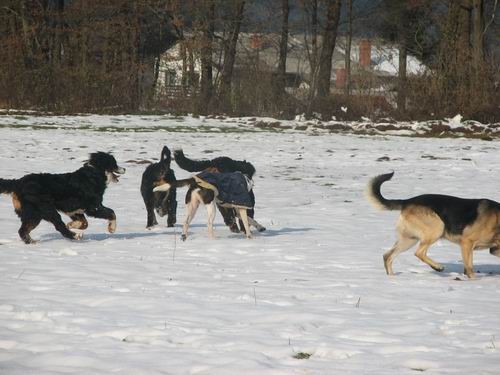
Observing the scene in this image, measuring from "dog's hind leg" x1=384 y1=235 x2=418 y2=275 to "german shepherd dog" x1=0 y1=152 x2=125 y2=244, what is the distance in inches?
147

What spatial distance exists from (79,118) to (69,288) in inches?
1024

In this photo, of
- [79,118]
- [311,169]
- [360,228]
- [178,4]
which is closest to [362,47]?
[178,4]

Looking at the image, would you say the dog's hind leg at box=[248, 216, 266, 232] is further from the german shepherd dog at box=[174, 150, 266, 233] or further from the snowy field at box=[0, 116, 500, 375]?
the snowy field at box=[0, 116, 500, 375]

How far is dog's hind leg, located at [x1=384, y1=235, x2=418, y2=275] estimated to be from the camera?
8.42 m

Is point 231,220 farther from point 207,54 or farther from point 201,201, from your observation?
point 207,54

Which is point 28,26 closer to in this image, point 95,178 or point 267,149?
point 267,149

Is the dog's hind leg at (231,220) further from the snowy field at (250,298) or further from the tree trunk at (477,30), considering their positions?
the tree trunk at (477,30)

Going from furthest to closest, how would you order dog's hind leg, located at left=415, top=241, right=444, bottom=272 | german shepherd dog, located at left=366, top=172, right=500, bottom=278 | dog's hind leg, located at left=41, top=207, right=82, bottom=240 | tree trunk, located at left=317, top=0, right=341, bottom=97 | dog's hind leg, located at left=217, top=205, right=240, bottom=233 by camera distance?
tree trunk, located at left=317, top=0, right=341, bottom=97
dog's hind leg, located at left=217, top=205, right=240, bottom=233
dog's hind leg, located at left=41, top=207, right=82, bottom=240
dog's hind leg, located at left=415, top=241, right=444, bottom=272
german shepherd dog, located at left=366, top=172, right=500, bottom=278

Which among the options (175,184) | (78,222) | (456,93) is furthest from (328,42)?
(78,222)

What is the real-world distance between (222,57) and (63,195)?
108 feet

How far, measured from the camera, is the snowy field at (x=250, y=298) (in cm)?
519

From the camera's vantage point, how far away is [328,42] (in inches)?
1598

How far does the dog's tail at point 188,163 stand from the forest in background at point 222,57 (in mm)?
19679

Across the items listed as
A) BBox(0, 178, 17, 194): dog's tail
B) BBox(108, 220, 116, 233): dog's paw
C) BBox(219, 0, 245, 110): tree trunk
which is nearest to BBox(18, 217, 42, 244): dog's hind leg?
BBox(0, 178, 17, 194): dog's tail
